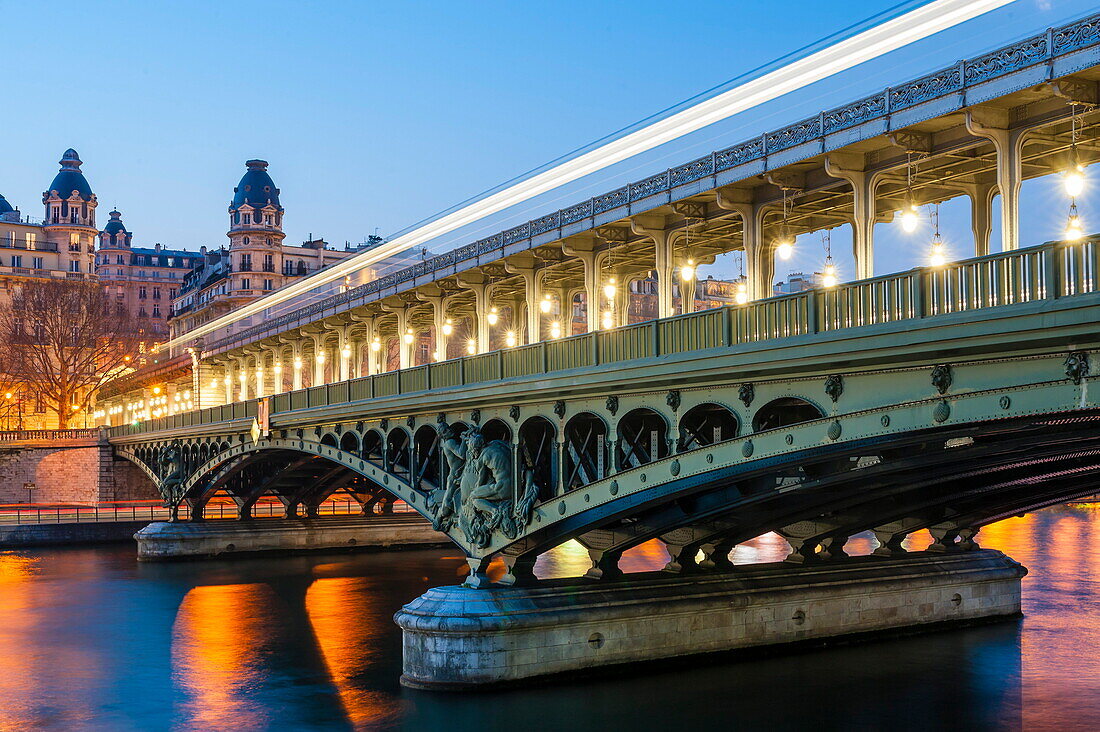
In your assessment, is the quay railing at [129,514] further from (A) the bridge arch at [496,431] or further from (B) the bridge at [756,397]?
(A) the bridge arch at [496,431]

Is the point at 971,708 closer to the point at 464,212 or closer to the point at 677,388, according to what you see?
the point at 677,388

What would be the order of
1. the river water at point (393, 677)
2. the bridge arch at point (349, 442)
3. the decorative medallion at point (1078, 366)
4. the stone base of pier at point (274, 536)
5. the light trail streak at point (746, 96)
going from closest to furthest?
the decorative medallion at point (1078, 366) → the light trail streak at point (746, 96) → the river water at point (393, 677) → the bridge arch at point (349, 442) → the stone base of pier at point (274, 536)

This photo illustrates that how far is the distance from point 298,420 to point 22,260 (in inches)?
4577

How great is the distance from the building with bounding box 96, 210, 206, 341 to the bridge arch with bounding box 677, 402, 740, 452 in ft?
472

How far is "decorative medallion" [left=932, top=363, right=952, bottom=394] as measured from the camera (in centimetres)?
1725

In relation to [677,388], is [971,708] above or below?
below

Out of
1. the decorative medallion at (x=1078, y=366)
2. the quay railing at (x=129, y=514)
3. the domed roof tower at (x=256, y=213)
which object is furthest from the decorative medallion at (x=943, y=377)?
the domed roof tower at (x=256, y=213)

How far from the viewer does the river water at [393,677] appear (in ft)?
86.5

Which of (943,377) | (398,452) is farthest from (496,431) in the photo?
(943,377)

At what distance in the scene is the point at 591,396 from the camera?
85.7ft

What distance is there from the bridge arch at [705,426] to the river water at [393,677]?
236 inches

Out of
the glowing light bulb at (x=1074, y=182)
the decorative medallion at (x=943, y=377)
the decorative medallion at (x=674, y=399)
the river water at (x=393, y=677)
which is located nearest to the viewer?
the decorative medallion at (x=943, y=377)

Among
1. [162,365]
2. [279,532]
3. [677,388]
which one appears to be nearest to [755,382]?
[677,388]

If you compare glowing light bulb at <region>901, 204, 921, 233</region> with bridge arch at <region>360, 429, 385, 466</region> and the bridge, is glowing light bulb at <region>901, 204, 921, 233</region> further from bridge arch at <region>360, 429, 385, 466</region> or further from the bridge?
bridge arch at <region>360, 429, 385, 466</region>
